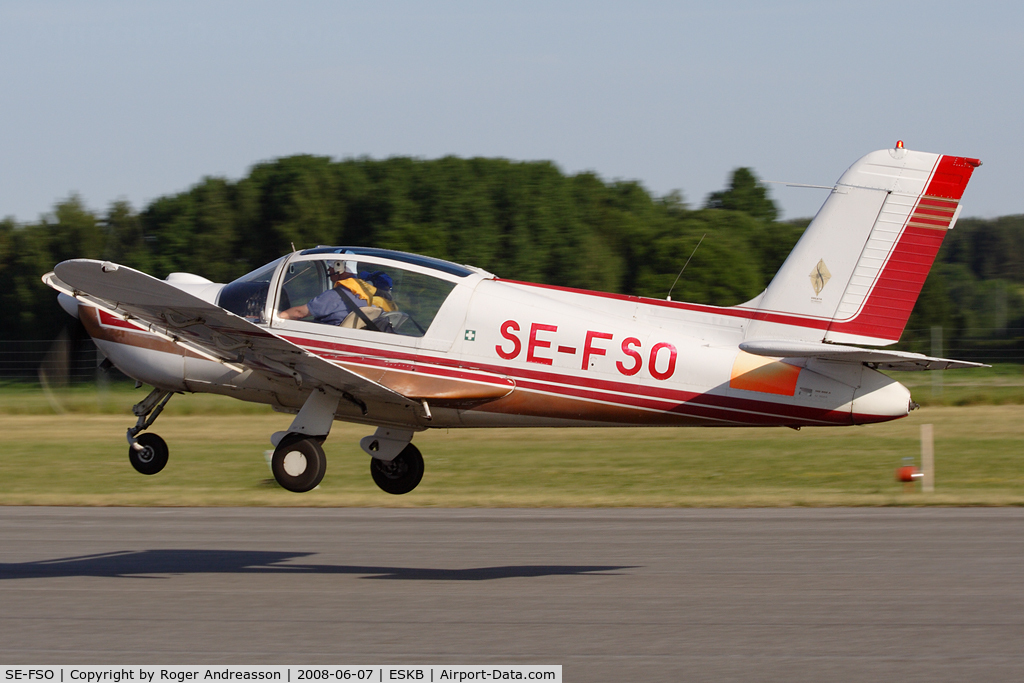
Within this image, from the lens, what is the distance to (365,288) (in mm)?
10242

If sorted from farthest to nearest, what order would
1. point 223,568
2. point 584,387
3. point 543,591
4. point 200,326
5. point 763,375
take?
point 223,568, point 543,591, point 584,387, point 200,326, point 763,375

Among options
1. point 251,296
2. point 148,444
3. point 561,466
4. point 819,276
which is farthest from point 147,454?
point 561,466

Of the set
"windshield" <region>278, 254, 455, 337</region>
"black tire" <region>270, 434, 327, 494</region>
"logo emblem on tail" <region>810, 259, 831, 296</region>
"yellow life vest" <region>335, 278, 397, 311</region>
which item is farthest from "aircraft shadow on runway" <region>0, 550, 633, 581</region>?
"logo emblem on tail" <region>810, 259, 831, 296</region>

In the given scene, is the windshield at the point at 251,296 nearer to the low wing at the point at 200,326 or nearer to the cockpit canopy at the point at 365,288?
the cockpit canopy at the point at 365,288

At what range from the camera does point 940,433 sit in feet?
93.0

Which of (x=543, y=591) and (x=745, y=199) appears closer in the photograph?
(x=543, y=591)

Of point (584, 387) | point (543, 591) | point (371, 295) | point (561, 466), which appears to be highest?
point (371, 295)

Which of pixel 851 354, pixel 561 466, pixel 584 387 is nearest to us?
pixel 851 354

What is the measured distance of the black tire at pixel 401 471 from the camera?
38.9ft

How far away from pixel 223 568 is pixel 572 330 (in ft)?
21.2

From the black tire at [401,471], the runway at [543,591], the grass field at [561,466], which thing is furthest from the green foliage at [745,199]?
the black tire at [401,471]

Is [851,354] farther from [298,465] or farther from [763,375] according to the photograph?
[298,465]

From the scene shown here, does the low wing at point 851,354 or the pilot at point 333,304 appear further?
the pilot at point 333,304

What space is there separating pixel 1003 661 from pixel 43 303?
35071 millimetres
